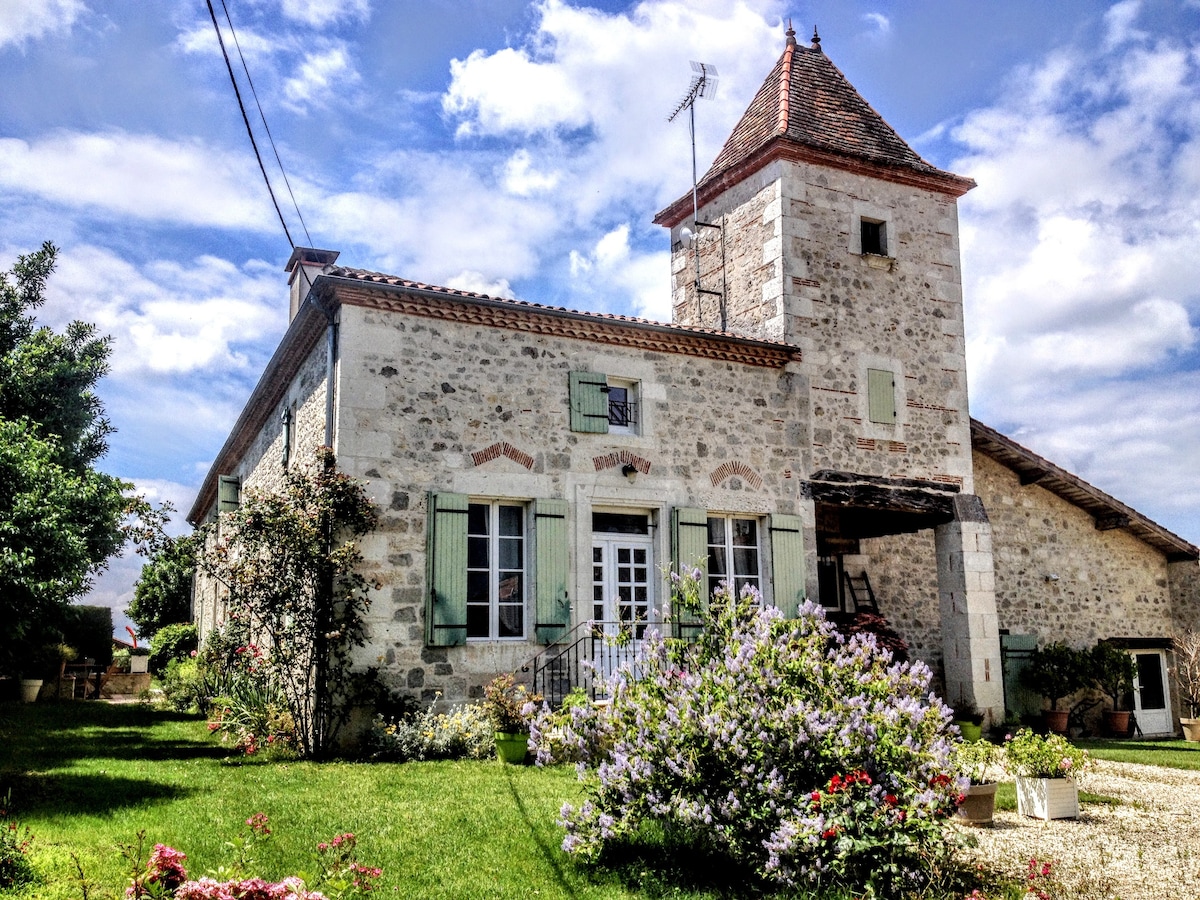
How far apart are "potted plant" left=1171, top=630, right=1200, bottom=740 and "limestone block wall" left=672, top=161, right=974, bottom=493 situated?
17.1 ft

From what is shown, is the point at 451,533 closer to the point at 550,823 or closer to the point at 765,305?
the point at 550,823

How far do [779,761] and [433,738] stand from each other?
4.58 m

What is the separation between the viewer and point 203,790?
269 inches

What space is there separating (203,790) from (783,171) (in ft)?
32.6

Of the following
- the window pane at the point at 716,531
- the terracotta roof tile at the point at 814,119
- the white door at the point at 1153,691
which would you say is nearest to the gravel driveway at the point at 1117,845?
the window pane at the point at 716,531

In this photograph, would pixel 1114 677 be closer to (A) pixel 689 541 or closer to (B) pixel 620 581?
(A) pixel 689 541

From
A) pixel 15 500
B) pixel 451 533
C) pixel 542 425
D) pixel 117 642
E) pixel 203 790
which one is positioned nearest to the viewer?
pixel 203 790

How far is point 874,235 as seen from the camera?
13.5 meters

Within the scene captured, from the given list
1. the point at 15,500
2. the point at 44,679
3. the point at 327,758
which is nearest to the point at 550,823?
the point at 327,758

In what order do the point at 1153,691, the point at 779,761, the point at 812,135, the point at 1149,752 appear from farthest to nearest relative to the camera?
the point at 1153,691 < the point at 812,135 < the point at 1149,752 < the point at 779,761

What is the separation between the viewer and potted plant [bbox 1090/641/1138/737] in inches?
548

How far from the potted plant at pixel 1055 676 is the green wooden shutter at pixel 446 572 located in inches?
336

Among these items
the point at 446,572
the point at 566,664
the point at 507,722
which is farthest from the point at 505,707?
the point at 446,572

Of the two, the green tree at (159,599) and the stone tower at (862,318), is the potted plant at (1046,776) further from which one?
the green tree at (159,599)
